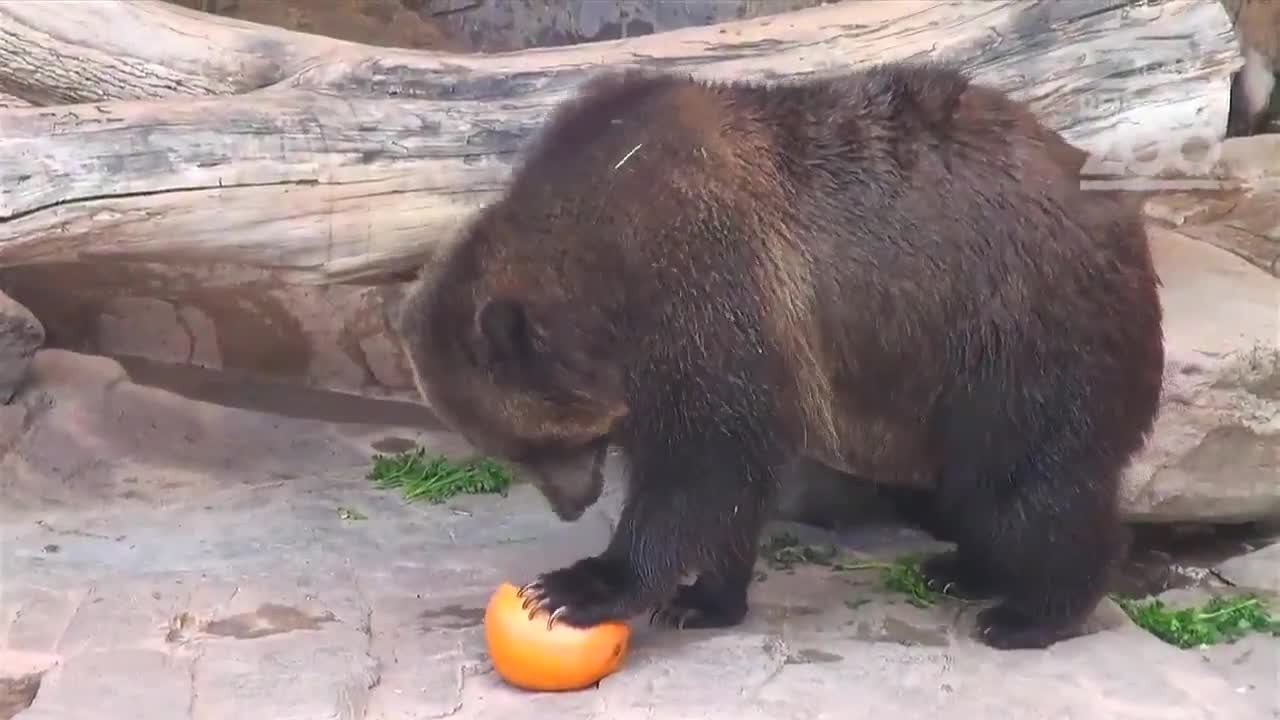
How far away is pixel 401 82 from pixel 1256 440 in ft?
10.1

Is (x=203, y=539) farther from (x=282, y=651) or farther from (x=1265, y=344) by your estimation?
(x=1265, y=344)

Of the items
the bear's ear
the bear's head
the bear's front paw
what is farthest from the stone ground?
the bear's ear

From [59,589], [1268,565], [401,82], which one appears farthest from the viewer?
[1268,565]

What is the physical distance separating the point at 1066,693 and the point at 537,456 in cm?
149

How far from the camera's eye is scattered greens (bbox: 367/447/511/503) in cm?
476

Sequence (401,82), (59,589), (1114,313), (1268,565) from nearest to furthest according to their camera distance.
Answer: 1. (1114,313)
2. (59,589)
3. (401,82)
4. (1268,565)

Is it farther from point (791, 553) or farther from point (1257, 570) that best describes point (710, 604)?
point (1257, 570)

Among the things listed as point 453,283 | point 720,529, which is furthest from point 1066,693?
point 453,283

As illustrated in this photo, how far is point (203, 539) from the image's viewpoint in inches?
166

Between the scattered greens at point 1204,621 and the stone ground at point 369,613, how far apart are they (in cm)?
10

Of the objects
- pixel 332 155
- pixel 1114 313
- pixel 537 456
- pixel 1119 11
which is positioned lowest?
pixel 537 456

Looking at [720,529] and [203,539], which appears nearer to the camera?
[720,529]

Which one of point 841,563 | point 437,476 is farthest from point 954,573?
point 437,476

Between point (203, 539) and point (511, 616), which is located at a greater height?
point (511, 616)
